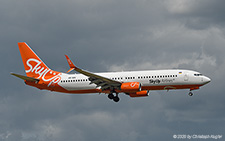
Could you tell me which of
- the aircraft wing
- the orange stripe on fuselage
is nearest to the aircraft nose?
the orange stripe on fuselage

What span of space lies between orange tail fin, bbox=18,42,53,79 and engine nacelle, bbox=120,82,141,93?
17.9 metres

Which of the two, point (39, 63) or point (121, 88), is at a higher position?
point (39, 63)

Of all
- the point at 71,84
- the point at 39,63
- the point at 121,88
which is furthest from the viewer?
the point at 39,63

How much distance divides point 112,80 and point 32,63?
19870mm

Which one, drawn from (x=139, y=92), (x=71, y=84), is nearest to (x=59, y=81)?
(x=71, y=84)

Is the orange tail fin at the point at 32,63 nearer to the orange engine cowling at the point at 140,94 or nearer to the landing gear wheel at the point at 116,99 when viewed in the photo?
the landing gear wheel at the point at 116,99

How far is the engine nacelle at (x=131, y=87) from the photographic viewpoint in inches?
2781

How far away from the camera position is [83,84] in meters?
76.0

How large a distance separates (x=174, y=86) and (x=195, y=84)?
155 inches

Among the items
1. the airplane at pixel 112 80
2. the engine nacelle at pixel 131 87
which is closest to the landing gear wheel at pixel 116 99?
the airplane at pixel 112 80

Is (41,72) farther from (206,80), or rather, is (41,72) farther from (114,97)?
(206,80)

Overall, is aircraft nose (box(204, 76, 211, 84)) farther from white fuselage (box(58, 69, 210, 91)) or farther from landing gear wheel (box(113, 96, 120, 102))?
landing gear wheel (box(113, 96, 120, 102))

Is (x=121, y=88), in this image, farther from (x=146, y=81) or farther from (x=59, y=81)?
(x=59, y=81)

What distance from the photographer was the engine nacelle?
2781 inches
